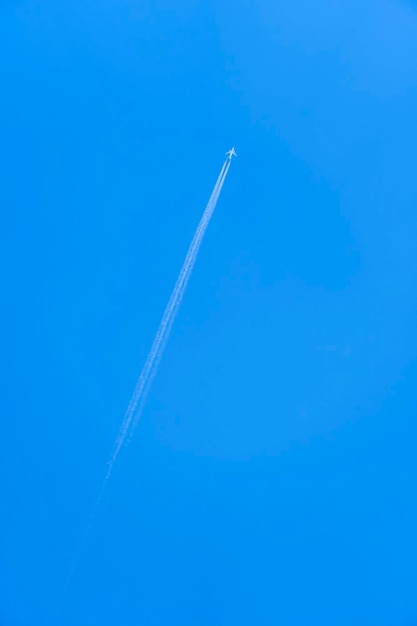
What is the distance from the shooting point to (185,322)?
2.38 metres

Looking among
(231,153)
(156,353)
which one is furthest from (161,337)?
(231,153)

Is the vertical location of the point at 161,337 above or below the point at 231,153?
below

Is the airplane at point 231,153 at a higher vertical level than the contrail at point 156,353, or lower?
higher

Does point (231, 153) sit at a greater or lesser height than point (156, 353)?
greater

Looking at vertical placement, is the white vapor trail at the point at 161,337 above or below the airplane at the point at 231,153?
below

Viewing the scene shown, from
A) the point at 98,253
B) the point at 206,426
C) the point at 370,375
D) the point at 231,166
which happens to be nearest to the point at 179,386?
the point at 206,426

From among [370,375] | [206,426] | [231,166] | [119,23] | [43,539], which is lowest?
[43,539]

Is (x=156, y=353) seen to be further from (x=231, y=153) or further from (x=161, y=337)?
(x=231, y=153)

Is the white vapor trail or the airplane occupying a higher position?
the airplane

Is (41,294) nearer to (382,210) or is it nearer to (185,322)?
(185,322)

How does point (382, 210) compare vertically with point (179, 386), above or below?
above

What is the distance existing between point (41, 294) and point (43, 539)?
116 centimetres

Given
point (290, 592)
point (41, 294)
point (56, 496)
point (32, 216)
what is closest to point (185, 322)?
point (41, 294)

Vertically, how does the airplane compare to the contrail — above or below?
above
